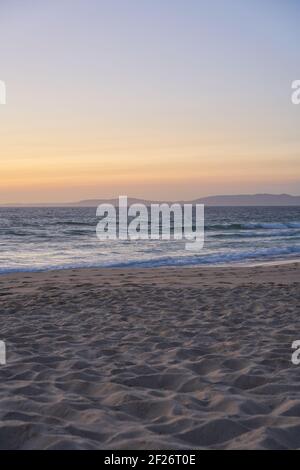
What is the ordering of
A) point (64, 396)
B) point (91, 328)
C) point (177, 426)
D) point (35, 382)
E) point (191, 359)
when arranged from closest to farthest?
point (177, 426) → point (64, 396) → point (35, 382) → point (191, 359) → point (91, 328)

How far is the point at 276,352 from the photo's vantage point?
5242 mm

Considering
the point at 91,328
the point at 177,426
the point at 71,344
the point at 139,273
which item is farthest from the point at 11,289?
the point at 177,426

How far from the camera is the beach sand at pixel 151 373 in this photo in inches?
130

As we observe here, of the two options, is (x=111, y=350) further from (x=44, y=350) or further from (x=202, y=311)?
(x=202, y=311)

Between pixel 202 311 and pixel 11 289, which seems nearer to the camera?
pixel 202 311

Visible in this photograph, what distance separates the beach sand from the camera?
3305mm

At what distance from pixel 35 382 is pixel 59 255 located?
17228mm

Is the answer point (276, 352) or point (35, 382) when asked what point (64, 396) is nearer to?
point (35, 382)

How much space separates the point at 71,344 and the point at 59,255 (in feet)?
51.8

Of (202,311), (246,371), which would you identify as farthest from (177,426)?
(202,311)

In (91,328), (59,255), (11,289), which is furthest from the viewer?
(59,255)

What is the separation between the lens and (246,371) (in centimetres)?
460

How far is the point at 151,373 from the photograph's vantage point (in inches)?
182

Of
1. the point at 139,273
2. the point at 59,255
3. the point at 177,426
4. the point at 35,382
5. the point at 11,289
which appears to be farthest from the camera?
the point at 59,255
